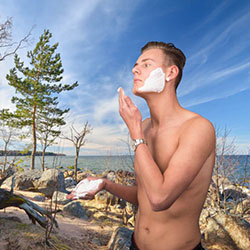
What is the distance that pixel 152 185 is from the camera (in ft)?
3.40

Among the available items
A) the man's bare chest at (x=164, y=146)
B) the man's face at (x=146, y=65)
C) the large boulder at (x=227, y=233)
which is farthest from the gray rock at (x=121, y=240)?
the man's face at (x=146, y=65)

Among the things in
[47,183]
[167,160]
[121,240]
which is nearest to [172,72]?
[167,160]

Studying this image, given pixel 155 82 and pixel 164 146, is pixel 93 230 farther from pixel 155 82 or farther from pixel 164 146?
pixel 155 82

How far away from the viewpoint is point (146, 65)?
1.45 metres

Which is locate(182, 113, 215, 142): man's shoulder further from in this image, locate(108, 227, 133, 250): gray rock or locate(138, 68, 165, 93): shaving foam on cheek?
locate(108, 227, 133, 250): gray rock

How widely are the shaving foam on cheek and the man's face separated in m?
0.03

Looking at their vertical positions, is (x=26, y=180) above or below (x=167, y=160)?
below

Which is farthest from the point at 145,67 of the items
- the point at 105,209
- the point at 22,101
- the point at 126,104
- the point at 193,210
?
Result: the point at 22,101

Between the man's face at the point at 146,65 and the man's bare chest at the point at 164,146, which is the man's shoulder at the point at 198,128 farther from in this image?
the man's face at the point at 146,65

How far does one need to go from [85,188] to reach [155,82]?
0.92 m

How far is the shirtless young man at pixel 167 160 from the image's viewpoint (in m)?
1.04

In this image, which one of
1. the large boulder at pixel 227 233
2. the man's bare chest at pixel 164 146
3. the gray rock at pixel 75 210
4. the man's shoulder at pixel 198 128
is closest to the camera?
the man's shoulder at pixel 198 128

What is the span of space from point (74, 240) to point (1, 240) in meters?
1.69

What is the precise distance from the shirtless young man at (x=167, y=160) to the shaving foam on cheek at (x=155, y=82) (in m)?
0.01
